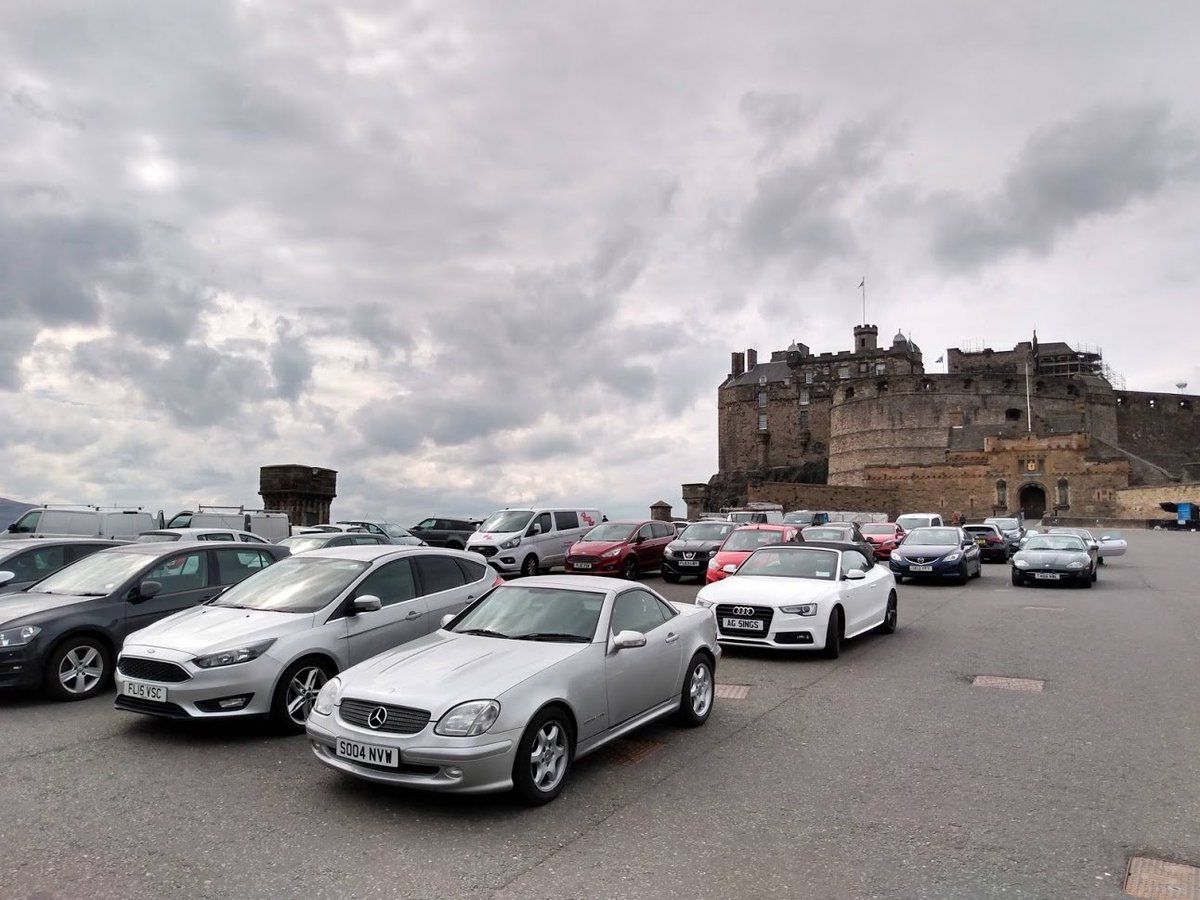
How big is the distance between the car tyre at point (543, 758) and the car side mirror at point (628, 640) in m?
0.77

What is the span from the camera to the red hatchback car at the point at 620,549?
19.8 meters

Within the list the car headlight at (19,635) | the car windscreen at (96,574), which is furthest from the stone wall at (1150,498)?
the car headlight at (19,635)

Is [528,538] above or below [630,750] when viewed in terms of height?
above

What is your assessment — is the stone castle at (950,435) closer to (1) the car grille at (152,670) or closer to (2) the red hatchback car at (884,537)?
(2) the red hatchback car at (884,537)

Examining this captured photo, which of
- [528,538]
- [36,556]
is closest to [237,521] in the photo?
[528,538]

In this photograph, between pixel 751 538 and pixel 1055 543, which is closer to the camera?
pixel 751 538

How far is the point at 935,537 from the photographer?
885 inches

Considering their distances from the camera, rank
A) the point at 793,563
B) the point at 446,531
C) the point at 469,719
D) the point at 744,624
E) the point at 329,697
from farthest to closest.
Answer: the point at 446,531, the point at 793,563, the point at 744,624, the point at 329,697, the point at 469,719

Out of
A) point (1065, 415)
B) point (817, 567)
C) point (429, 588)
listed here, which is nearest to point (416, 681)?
point (429, 588)

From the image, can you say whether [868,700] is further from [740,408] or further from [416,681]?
[740,408]

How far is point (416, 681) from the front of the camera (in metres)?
5.66

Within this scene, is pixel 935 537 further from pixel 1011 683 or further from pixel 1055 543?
pixel 1011 683

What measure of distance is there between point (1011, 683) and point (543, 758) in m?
5.89

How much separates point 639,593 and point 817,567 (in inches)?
206
